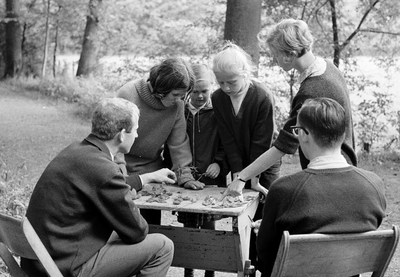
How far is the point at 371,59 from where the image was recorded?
10648 mm

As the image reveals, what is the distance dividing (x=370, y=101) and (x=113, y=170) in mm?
7988

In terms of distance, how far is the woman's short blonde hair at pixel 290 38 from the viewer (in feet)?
11.9

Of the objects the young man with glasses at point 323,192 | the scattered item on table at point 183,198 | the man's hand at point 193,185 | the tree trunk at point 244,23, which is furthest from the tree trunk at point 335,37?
the young man with glasses at point 323,192

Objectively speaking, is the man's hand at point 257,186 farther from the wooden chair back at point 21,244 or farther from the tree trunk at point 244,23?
the tree trunk at point 244,23

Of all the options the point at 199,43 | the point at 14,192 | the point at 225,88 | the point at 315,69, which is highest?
the point at 315,69

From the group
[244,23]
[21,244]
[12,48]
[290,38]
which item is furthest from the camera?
[12,48]

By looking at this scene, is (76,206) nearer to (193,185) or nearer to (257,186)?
(193,185)

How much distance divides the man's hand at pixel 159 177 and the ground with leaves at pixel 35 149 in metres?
1.23

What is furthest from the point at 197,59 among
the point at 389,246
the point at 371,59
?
the point at 389,246

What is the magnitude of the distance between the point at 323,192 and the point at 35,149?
8.28 meters

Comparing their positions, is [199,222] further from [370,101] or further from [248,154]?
[370,101]

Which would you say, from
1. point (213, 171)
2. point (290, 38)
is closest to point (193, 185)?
point (213, 171)

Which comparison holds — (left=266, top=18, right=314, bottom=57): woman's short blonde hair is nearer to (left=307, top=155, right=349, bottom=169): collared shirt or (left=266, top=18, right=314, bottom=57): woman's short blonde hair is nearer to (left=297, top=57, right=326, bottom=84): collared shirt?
(left=297, top=57, right=326, bottom=84): collared shirt

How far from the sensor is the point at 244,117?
4195mm
